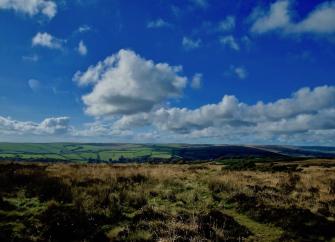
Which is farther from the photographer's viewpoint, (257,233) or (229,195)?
(229,195)

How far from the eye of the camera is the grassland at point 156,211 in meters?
10.4

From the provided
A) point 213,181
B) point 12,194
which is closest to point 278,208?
point 213,181

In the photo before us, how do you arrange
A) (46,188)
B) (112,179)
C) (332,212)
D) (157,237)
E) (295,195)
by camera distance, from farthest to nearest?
(112,179) → (295,195) → (46,188) → (332,212) → (157,237)

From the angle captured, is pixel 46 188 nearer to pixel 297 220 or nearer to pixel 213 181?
pixel 213 181

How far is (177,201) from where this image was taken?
602 inches

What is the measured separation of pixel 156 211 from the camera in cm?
1266

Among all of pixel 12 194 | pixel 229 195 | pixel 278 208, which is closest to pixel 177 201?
pixel 229 195

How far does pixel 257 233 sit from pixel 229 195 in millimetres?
5150

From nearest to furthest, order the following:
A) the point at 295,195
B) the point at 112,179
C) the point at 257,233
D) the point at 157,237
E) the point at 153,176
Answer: the point at 157,237 < the point at 257,233 < the point at 295,195 < the point at 112,179 < the point at 153,176

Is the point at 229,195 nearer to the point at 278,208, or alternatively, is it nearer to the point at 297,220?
the point at 278,208

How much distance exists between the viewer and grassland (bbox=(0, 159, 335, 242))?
1040cm

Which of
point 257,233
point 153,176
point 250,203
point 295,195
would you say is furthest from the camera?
point 153,176

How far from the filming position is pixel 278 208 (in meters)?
13.8

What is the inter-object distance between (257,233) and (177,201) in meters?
4.70
